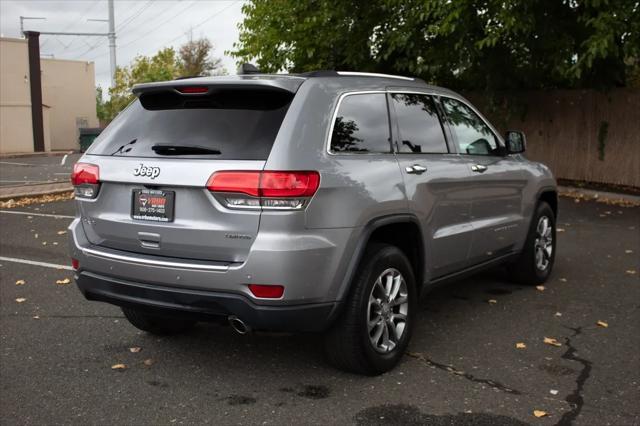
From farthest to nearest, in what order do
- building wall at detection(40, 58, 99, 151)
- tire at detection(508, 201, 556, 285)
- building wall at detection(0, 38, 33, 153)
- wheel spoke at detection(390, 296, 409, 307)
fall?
1. building wall at detection(40, 58, 99, 151)
2. building wall at detection(0, 38, 33, 153)
3. tire at detection(508, 201, 556, 285)
4. wheel spoke at detection(390, 296, 409, 307)

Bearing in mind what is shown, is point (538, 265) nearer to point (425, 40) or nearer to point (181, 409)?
point (181, 409)

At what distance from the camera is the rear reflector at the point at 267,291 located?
3.83 metres

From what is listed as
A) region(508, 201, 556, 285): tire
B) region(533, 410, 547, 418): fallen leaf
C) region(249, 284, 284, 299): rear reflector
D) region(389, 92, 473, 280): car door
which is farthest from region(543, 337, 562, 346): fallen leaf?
region(249, 284, 284, 299): rear reflector

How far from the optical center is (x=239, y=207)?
384 cm

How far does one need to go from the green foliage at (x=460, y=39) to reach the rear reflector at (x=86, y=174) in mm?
9540

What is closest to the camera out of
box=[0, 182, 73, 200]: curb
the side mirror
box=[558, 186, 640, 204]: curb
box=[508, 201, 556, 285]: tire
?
the side mirror

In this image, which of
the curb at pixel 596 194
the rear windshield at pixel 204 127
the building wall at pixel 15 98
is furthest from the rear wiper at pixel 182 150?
the building wall at pixel 15 98

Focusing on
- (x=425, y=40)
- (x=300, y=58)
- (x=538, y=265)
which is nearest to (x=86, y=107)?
(x=300, y=58)

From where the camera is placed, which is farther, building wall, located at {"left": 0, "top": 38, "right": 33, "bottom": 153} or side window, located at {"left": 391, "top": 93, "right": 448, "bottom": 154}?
building wall, located at {"left": 0, "top": 38, "right": 33, "bottom": 153}

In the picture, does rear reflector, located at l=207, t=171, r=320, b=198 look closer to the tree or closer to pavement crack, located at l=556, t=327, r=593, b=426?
pavement crack, located at l=556, t=327, r=593, b=426

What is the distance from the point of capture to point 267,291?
3844 mm

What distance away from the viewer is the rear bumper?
3881 mm

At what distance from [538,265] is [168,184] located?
13.3ft

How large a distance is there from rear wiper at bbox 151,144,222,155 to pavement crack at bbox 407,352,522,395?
6.33 feet
